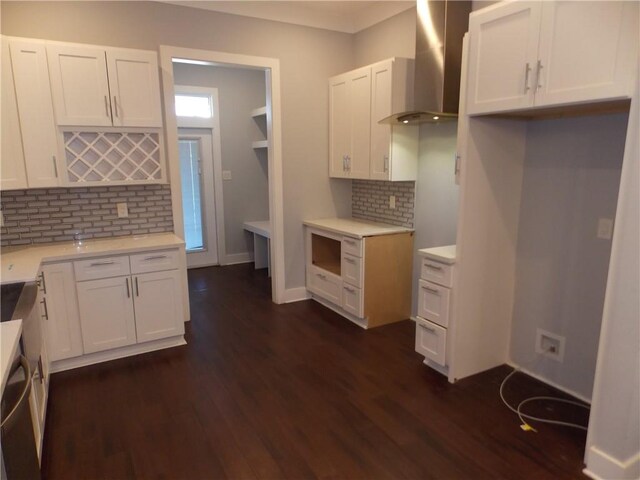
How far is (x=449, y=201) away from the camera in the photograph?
3.42 metres

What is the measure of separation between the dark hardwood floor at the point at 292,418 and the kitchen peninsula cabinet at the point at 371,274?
0.30 m

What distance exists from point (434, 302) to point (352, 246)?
1027 millimetres

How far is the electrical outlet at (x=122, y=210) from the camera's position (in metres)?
3.49

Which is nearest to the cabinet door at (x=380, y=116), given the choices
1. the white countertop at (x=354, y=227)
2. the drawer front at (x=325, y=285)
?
the white countertop at (x=354, y=227)

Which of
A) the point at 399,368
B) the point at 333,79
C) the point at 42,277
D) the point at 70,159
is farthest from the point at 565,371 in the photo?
the point at 70,159

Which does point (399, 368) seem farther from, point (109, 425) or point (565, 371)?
point (109, 425)

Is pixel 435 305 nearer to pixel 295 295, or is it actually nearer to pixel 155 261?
pixel 295 295

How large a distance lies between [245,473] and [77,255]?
1.90 meters

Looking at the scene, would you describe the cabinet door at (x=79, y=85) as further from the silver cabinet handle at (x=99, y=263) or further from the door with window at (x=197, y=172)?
the door with window at (x=197, y=172)

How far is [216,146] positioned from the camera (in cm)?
569

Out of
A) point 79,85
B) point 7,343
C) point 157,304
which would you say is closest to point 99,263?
point 157,304

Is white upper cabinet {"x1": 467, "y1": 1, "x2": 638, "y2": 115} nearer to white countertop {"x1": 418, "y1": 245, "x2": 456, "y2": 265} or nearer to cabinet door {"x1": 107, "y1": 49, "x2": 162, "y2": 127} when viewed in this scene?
white countertop {"x1": 418, "y1": 245, "x2": 456, "y2": 265}

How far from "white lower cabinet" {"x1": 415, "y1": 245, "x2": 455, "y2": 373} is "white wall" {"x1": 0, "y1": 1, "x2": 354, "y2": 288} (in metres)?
1.77

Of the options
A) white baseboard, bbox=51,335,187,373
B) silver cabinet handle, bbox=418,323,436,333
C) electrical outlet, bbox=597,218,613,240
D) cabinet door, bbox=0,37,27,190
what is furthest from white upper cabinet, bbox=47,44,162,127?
electrical outlet, bbox=597,218,613,240
